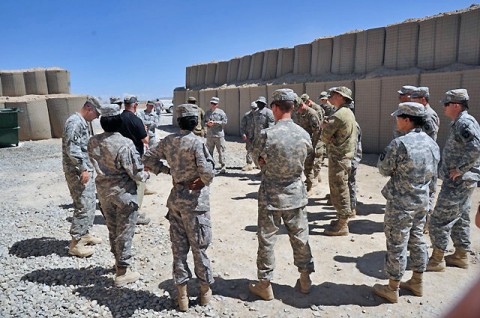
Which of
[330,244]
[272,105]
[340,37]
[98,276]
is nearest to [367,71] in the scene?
[340,37]

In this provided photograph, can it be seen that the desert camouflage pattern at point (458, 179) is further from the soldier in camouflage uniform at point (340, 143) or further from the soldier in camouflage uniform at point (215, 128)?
the soldier in camouflage uniform at point (215, 128)

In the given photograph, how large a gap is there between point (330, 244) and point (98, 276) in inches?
112

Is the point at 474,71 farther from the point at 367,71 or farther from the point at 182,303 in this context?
the point at 182,303

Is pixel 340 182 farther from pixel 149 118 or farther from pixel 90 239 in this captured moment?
pixel 149 118

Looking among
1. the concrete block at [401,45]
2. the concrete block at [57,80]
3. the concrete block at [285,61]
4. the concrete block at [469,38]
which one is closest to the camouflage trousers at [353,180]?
the concrete block at [469,38]

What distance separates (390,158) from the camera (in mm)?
3314

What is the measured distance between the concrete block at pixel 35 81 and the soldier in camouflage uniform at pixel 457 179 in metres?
17.1

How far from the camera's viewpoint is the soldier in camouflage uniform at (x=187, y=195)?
10.5 ft

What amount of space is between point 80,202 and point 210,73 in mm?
17153

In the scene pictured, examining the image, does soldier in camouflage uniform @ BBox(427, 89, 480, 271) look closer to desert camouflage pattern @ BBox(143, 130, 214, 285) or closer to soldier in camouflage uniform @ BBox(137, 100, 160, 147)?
desert camouflage pattern @ BBox(143, 130, 214, 285)

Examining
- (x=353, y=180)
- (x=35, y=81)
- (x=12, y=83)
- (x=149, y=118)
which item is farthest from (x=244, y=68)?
(x=353, y=180)

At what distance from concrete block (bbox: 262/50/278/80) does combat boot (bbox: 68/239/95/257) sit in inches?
514

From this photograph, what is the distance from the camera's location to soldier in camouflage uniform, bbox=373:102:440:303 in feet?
10.6

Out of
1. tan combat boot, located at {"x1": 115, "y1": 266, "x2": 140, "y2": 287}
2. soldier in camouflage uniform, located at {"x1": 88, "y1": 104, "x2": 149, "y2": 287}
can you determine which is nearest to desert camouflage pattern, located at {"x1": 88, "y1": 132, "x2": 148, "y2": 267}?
soldier in camouflage uniform, located at {"x1": 88, "y1": 104, "x2": 149, "y2": 287}
